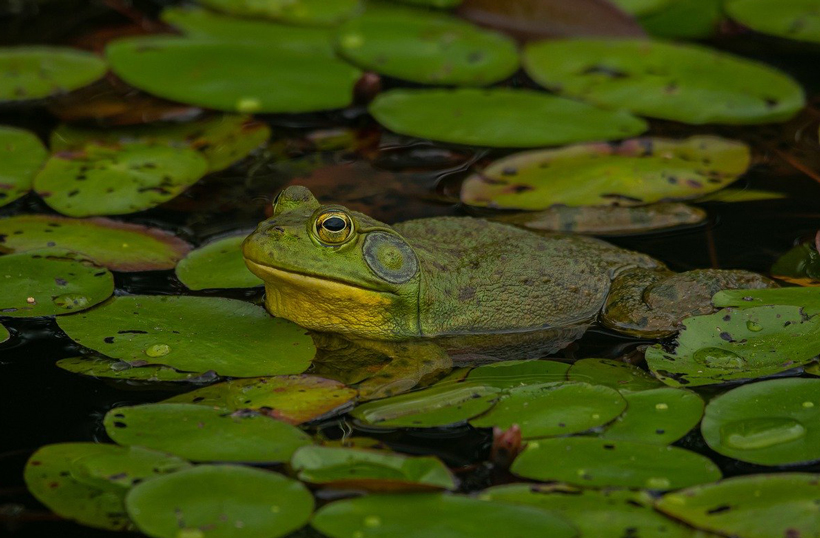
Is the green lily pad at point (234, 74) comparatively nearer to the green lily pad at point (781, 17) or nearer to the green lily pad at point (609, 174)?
the green lily pad at point (609, 174)

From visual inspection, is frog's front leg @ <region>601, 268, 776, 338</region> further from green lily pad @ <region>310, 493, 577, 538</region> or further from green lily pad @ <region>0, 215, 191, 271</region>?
green lily pad @ <region>0, 215, 191, 271</region>

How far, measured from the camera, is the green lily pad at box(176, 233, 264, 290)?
12.7ft

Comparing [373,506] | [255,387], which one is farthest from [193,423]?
[373,506]

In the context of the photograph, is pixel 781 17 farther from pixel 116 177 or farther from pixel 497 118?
pixel 116 177

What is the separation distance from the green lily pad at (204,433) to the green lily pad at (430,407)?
0.29 metres

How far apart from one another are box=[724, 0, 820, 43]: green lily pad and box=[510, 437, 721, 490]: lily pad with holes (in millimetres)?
4190

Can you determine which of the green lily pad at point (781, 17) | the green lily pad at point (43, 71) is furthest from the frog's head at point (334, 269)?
the green lily pad at point (781, 17)

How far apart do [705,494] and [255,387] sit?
1577 mm

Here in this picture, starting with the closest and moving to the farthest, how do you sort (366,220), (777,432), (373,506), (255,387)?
(373,506) < (777,432) < (255,387) < (366,220)

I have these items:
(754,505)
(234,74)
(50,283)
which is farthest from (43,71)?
(754,505)

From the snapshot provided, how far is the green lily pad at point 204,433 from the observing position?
9.38ft

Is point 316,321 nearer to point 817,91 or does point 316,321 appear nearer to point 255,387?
point 255,387

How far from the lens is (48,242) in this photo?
4051mm

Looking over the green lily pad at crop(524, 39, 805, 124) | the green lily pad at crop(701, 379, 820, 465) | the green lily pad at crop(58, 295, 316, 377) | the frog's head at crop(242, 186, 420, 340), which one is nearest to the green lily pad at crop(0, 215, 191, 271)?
the green lily pad at crop(58, 295, 316, 377)
